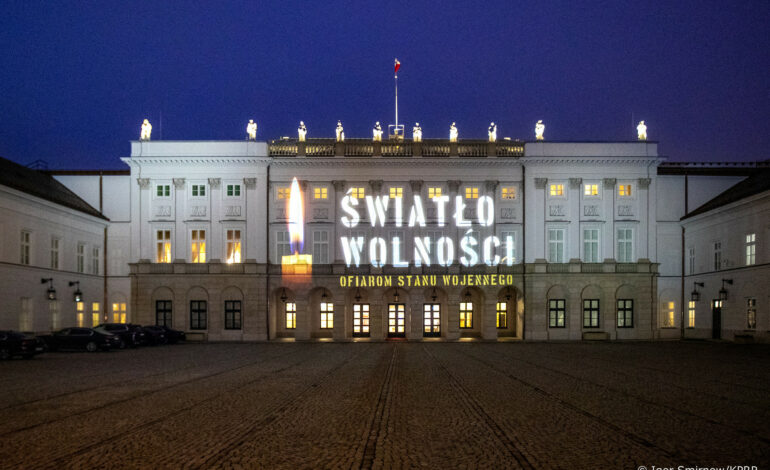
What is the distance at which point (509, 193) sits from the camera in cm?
5441

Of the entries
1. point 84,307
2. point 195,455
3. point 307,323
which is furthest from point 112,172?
point 195,455

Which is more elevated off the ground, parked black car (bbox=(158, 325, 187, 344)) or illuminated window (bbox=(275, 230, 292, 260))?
illuminated window (bbox=(275, 230, 292, 260))

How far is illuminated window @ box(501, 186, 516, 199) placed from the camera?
54.4m

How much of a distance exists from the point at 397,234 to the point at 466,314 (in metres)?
9.24

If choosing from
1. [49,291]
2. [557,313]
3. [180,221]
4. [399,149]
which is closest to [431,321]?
[557,313]

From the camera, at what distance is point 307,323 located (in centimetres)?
5344

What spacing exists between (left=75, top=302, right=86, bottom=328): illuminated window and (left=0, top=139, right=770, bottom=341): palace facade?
14.6 inches

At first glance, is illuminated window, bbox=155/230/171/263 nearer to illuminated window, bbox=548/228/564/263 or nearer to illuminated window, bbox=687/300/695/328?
illuminated window, bbox=548/228/564/263

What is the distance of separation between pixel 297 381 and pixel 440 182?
108 ft

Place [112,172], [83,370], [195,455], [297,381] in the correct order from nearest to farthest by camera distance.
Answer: [195,455]
[297,381]
[83,370]
[112,172]

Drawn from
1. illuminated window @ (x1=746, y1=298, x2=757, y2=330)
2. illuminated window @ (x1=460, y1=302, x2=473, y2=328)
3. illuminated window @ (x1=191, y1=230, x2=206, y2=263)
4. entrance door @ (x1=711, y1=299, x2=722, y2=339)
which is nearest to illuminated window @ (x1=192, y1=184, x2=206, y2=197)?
illuminated window @ (x1=191, y1=230, x2=206, y2=263)

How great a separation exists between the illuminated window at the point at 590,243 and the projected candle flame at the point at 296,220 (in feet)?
70.5

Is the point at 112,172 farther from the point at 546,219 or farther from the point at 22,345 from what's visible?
the point at 546,219

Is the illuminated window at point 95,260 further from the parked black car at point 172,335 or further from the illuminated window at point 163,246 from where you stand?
the parked black car at point 172,335
